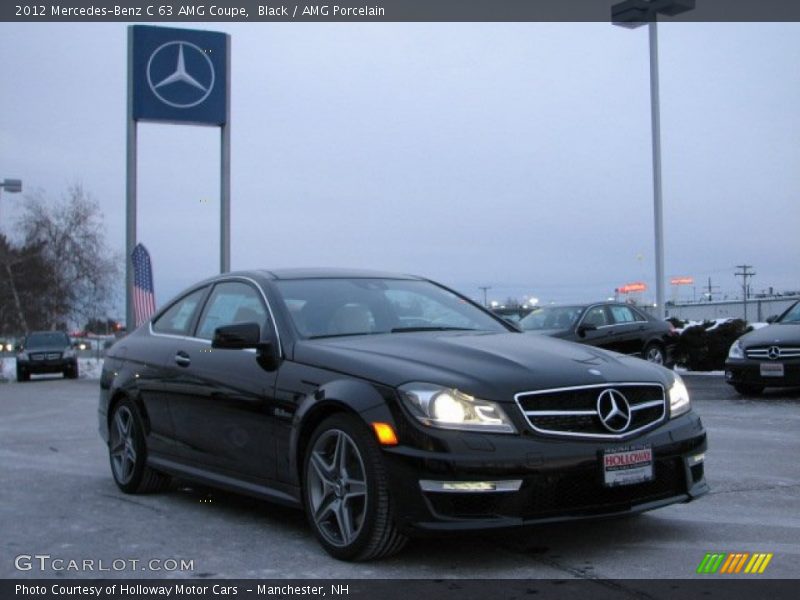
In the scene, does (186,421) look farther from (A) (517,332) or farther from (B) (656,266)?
(B) (656,266)

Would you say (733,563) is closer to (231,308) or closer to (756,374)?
(231,308)

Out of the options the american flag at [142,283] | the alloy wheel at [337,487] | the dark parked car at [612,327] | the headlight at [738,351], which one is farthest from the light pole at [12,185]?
the alloy wheel at [337,487]

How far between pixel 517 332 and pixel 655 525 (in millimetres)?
1386

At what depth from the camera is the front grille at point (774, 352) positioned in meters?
13.4

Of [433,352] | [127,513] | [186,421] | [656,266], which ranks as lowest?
[127,513]

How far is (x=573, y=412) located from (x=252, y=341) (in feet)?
5.92

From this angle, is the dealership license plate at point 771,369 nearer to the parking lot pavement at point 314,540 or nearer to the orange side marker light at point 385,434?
the parking lot pavement at point 314,540

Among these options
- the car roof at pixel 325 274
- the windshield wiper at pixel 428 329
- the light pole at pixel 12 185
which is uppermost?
the light pole at pixel 12 185

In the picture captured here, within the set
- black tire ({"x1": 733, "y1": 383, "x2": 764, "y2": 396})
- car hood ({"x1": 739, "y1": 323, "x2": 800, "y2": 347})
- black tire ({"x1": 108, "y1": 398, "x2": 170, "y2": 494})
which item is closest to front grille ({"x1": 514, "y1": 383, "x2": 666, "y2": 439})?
black tire ({"x1": 108, "y1": 398, "x2": 170, "y2": 494})

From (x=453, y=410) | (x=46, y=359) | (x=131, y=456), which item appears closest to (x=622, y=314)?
(x=131, y=456)

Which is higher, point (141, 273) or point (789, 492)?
point (141, 273)

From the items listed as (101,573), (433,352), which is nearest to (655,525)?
(433,352)

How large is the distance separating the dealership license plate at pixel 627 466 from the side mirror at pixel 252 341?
73.1 inches

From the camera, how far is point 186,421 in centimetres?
628
